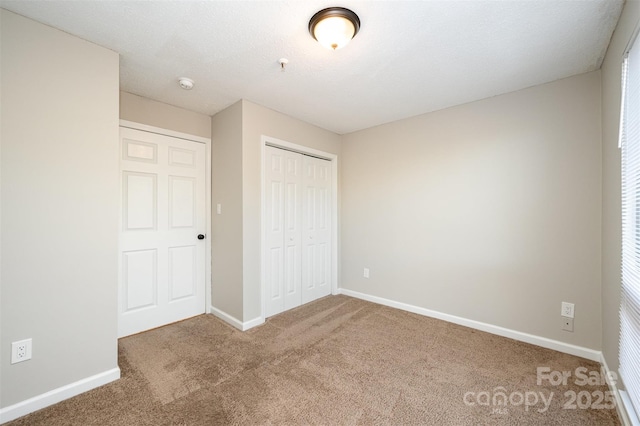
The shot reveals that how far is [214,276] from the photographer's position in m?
3.05

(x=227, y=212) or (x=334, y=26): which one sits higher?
(x=334, y=26)

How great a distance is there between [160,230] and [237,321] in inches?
49.7

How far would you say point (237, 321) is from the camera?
107 inches

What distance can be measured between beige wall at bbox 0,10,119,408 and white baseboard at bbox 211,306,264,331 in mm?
1049

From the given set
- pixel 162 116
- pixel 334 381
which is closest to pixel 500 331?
pixel 334 381

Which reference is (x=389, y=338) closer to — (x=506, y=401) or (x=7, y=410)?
(x=506, y=401)

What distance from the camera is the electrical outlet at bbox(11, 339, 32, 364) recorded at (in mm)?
1516

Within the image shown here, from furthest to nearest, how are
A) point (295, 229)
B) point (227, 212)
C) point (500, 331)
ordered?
point (295, 229), point (227, 212), point (500, 331)

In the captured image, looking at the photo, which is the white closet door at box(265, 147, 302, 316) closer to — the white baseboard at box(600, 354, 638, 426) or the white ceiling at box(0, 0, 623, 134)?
the white ceiling at box(0, 0, 623, 134)

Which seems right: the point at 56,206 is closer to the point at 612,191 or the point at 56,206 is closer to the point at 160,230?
the point at 160,230

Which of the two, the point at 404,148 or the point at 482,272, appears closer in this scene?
the point at 482,272

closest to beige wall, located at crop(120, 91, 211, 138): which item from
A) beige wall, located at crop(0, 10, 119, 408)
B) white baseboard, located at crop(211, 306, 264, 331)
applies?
beige wall, located at crop(0, 10, 119, 408)

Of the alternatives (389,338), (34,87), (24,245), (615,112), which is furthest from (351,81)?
(24,245)

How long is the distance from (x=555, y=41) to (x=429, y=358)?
251 cm
